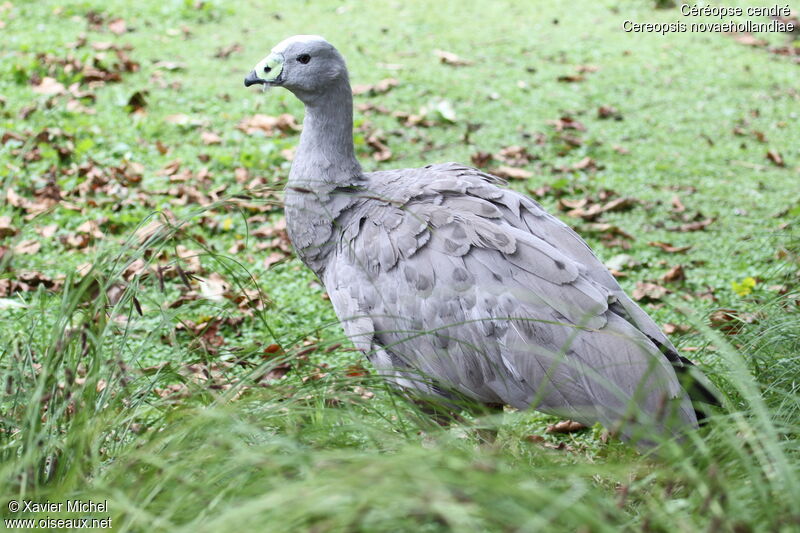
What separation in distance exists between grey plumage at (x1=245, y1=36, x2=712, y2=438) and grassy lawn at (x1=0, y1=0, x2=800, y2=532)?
0.26m

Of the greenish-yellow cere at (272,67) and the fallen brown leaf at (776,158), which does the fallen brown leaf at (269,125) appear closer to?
the greenish-yellow cere at (272,67)

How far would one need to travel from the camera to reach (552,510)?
143 cm

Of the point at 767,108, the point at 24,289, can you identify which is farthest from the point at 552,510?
the point at 767,108

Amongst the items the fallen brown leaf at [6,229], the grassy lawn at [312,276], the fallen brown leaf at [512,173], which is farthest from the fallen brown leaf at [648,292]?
the fallen brown leaf at [6,229]

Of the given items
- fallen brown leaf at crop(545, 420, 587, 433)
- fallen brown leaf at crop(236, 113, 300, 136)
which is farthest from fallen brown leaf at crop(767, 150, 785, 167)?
fallen brown leaf at crop(236, 113, 300, 136)

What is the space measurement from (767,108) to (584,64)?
1.71 metres

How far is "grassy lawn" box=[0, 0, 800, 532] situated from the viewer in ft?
5.61

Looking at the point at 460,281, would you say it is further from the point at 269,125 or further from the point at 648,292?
the point at 269,125

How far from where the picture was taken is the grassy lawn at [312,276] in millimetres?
1709

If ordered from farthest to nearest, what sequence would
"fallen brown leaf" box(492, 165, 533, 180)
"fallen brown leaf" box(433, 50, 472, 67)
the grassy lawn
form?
"fallen brown leaf" box(433, 50, 472, 67) → "fallen brown leaf" box(492, 165, 533, 180) → the grassy lawn

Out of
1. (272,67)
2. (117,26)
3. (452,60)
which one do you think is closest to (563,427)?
(272,67)

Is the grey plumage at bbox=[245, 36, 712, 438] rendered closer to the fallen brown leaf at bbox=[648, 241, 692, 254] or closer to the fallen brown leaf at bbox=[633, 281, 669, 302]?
the fallen brown leaf at bbox=[633, 281, 669, 302]

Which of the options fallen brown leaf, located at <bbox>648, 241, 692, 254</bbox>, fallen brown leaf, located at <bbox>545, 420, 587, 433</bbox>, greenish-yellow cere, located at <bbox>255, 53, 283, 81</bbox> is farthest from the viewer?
fallen brown leaf, located at <bbox>648, 241, 692, 254</bbox>

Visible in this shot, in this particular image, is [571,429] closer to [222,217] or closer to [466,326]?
[466,326]
